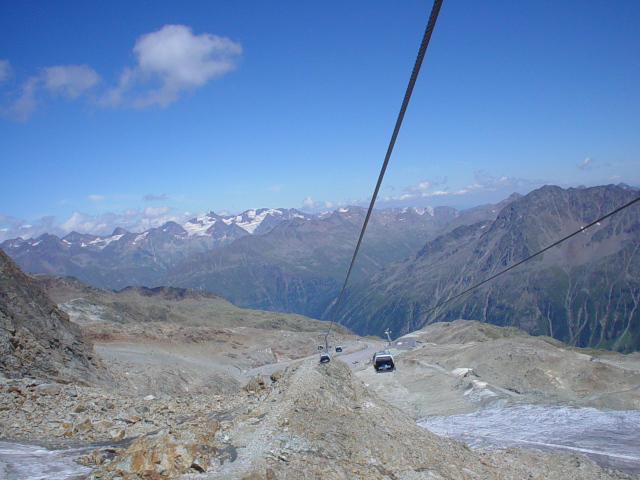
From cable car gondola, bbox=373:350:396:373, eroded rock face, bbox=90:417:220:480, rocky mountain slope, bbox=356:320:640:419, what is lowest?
rocky mountain slope, bbox=356:320:640:419

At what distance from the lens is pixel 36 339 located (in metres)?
32.2

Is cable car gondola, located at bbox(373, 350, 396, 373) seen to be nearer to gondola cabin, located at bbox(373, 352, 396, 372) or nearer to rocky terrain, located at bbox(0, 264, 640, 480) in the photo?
gondola cabin, located at bbox(373, 352, 396, 372)

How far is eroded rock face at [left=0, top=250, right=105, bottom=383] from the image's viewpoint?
2638 cm

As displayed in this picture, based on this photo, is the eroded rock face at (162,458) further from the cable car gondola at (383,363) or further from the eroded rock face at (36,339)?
the cable car gondola at (383,363)

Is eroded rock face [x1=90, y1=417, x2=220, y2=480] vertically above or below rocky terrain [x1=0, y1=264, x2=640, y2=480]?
above

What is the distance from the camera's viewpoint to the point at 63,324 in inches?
1582

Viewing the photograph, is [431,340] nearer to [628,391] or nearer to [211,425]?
[628,391]

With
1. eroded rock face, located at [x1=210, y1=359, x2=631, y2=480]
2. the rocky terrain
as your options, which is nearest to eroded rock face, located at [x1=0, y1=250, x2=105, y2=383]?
the rocky terrain

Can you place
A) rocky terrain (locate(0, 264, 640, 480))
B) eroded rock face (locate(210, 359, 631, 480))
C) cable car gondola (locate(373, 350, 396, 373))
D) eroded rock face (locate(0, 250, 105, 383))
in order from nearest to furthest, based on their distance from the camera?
rocky terrain (locate(0, 264, 640, 480)), eroded rock face (locate(210, 359, 631, 480)), eroded rock face (locate(0, 250, 105, 383)), cable car gondola (locate(373, 350, 396, 373))

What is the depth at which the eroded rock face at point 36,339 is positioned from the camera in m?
26.4

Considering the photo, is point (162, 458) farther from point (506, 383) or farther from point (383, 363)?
point (506, 383)

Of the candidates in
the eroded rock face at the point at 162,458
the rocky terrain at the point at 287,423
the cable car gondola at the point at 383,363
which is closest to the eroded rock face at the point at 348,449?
the rocky terrain at the point at 287,423

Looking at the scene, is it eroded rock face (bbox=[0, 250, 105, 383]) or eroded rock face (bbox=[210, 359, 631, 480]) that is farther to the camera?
eroded rock face (bbox=[0, 250, 105, 383])

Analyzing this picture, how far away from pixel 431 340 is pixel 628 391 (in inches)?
3418
